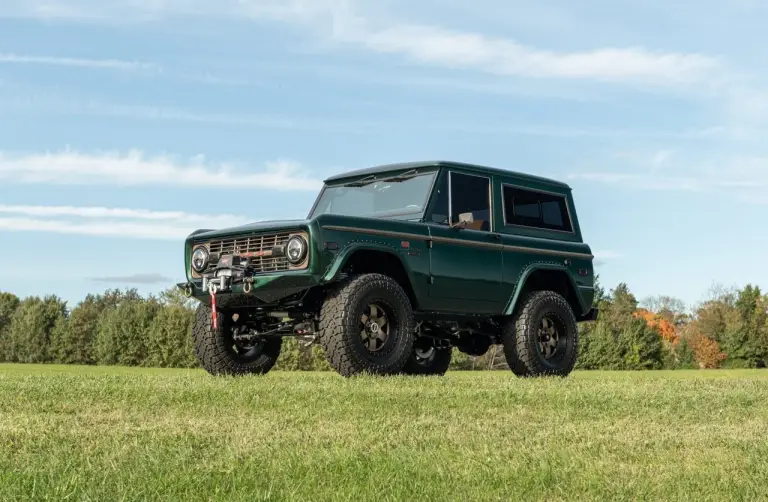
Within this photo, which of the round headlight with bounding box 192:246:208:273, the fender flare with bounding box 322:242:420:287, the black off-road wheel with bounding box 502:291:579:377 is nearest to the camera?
the fender flare with bounding box 322:242:420:287

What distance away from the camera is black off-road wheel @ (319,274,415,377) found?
33.9ft

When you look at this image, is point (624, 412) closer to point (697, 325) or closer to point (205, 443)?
point (205, 443)

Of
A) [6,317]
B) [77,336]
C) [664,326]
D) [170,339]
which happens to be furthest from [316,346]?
[6,317]

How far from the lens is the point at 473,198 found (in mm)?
12336

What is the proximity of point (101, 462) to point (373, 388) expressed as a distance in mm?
3859

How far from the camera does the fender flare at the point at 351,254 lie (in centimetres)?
1032

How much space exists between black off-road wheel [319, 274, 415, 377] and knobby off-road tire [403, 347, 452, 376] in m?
3.12

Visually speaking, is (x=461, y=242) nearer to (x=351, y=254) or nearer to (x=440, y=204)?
(x=440, y=204)

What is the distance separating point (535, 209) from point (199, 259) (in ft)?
16.1

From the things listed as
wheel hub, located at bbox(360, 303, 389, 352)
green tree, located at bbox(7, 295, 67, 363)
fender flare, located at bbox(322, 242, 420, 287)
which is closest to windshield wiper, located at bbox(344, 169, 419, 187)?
fender flare, located at bbox(322, 242, 420, 287)

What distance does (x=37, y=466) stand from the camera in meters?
5.36

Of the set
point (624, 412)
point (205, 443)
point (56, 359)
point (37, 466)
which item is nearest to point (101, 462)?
point (37, 466)

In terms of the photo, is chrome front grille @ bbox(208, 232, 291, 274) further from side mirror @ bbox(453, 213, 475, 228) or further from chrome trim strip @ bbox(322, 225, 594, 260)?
side mirror @ bbox(453, 213, 475, 228)

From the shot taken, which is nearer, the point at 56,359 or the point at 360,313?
the point at 360,313
